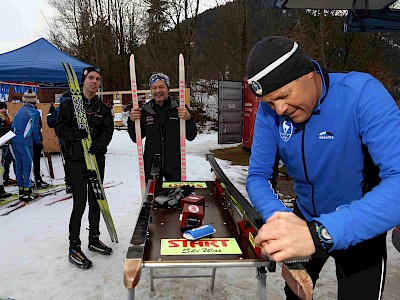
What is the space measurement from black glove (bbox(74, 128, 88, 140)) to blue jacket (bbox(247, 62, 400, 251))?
8.11 ft

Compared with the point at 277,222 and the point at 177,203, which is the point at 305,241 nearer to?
the point at 277,222

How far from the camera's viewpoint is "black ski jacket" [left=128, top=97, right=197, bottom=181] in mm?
4098

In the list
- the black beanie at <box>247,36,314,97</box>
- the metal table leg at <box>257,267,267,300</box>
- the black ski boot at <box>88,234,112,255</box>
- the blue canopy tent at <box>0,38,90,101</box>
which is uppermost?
the blue canopy tent at <box>0,38,90,101</box>

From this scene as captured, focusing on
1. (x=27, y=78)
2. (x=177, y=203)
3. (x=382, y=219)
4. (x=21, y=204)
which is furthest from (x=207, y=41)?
(x=382, y=219)

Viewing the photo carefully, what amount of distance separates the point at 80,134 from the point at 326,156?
286 centimetres

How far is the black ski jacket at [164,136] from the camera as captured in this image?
4098mm

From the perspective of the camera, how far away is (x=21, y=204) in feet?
19.7

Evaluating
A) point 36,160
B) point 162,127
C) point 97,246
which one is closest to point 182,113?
point 162,127

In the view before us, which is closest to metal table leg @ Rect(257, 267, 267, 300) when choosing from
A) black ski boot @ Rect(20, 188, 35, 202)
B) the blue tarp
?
black ski boot @ Rect(20, 188, 35, 202)

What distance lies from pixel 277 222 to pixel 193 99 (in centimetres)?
2025

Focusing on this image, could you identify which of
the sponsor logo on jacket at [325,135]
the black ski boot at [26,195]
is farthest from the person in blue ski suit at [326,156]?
the black ski boot at [26,195]

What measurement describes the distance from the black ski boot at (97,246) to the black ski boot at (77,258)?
246 millimetres

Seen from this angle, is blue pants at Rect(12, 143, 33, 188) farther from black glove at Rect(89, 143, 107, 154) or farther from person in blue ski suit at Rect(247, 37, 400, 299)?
person in blue ski suit at Rect(247, 37, 400, 299)

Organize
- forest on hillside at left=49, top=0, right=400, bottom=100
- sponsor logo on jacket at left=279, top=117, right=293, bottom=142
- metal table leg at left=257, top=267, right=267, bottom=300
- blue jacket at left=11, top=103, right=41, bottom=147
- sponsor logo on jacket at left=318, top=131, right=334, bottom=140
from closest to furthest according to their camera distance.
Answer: sponsor logo on jacket at left=318, top=131, right=334, bottom=140 → sponsor logo on jacket at left=279, top=117, right=293, bottom=142 → metal table leg at left=257, top=267, right=267, bottom=300 → blue jacket at left=11, top=103, right=41, bottom=147 → forest on hillside at left=49, top=0, right=400, bottom=100
